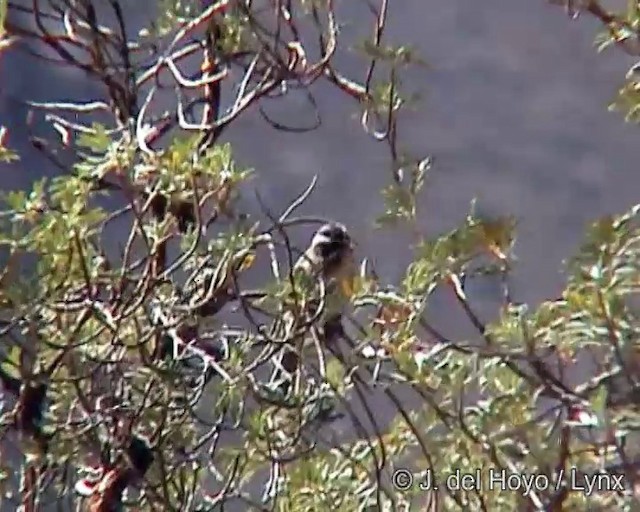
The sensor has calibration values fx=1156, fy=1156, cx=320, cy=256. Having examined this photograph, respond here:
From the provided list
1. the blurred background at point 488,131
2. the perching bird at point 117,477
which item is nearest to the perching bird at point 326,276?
the perching bird at point 117,477

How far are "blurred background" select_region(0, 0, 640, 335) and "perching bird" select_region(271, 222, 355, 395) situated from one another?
0.76 m

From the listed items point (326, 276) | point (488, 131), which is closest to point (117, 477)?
point (326, 276)

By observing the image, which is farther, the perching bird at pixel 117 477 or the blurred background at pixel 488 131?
the blurred background at pixel 488 131

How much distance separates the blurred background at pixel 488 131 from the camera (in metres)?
1.78

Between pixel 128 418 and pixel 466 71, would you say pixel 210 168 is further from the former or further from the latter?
pixel 466 71

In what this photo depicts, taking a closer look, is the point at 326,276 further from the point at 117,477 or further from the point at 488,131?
the point at 488,131

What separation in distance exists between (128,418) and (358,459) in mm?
217

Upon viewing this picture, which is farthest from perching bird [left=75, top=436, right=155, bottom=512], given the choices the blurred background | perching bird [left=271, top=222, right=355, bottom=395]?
the blurred background

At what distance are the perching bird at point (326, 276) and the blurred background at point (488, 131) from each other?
0.76 metres

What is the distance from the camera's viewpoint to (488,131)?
1816 mm

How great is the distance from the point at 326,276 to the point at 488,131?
91 cm

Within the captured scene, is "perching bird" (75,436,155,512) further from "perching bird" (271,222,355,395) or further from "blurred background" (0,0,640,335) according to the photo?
"blurred background" (0,0,640,335)

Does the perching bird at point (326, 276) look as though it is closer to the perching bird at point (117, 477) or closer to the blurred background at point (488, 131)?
the perching bird at point (117, 477)

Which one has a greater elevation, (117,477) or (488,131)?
(488,131)
